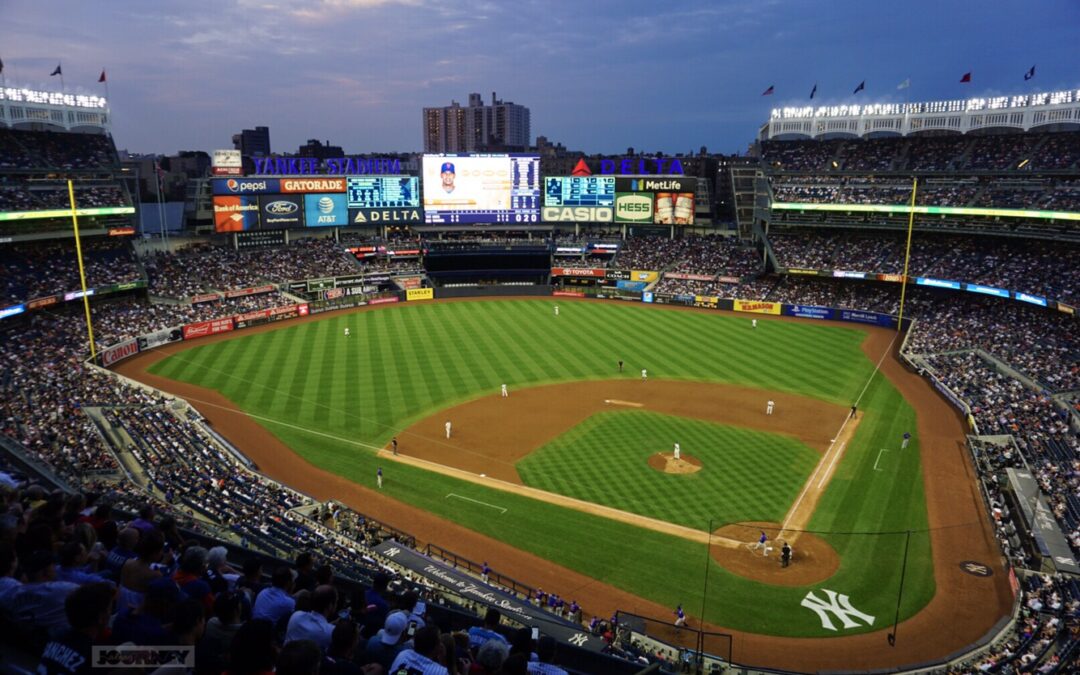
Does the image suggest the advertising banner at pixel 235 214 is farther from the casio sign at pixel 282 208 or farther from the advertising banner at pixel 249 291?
the advertising banner at pixel 249 291

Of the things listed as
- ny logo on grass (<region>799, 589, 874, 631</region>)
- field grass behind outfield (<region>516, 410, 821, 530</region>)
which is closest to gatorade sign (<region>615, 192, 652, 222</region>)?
field grass behind outfield (<region>516, 410, 821, 530</region>)

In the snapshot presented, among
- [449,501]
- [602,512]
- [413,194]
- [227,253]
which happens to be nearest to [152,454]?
[449,501]

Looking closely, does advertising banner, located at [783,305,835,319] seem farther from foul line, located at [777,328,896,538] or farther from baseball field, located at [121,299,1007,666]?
foul line, located at [777,328,896,538]

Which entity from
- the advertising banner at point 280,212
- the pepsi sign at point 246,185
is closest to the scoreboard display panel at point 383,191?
the advertising banner at point 280,212

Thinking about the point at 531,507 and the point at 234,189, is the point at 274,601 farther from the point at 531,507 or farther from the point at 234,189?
the point at 234,189

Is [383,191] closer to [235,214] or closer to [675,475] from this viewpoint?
[235,214]
